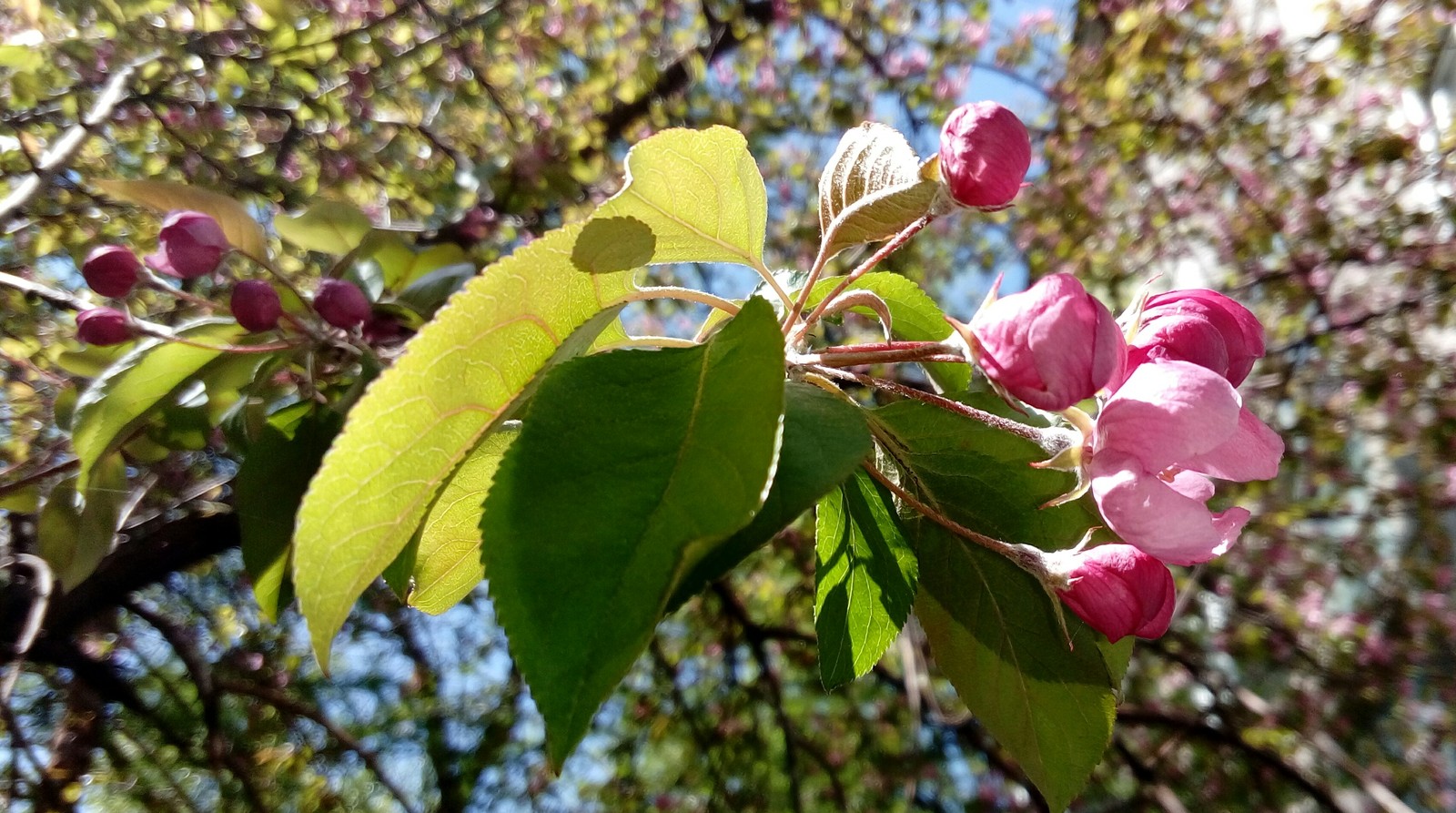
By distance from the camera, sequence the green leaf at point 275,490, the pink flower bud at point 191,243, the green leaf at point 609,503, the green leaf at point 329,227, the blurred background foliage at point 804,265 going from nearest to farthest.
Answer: the green leaf at point 609,503 → the green leaf at point 275,490 → the pink flower bud at point 191,243 → the green leaf at point 329,227 → the blurred background foliage at point 804,265

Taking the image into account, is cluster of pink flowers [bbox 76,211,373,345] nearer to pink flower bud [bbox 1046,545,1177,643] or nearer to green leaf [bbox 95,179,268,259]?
green leaf [bbox 95,179,268,259]

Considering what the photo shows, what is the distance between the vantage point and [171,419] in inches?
36.9

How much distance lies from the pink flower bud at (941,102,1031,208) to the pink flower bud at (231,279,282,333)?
705 mm

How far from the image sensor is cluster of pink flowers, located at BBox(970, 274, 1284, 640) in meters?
0.36

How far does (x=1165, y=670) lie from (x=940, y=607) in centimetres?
259

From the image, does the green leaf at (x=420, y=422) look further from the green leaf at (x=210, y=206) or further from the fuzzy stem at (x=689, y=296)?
the green leaf at (x=210, y=206)

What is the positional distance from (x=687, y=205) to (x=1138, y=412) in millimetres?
269

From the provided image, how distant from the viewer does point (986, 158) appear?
407mm

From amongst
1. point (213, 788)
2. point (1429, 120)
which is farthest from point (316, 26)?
point (1429, 120)

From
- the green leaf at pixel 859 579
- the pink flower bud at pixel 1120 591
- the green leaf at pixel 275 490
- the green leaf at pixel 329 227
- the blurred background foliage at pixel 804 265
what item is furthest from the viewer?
the blurred background foliage at pixel 804 265

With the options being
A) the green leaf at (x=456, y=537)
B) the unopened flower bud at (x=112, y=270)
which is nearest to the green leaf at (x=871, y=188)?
the green leaf at (x=456, y=537)

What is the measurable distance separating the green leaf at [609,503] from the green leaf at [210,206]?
0.77 metres

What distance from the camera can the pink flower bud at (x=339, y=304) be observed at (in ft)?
2.80

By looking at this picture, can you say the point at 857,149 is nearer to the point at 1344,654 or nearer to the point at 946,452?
the point at 946,452
